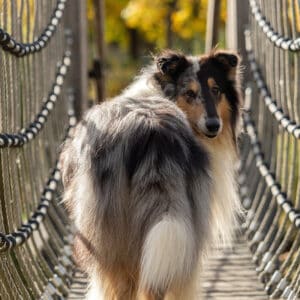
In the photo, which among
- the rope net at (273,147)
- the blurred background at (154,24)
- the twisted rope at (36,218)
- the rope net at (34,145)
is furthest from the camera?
the blurred background at (154,24)

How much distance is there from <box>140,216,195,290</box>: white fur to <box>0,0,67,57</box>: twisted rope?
4.21ft

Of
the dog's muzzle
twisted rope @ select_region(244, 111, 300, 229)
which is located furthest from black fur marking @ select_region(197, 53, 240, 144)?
twisted rope @ select_region(244, 111, 300, 229)

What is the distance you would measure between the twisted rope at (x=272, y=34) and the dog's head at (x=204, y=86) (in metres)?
0.34

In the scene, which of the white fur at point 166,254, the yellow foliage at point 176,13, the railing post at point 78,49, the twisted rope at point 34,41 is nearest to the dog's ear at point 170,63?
the twisted rope at point 34,41

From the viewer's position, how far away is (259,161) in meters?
6.92

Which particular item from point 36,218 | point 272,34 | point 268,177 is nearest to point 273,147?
point 268,177

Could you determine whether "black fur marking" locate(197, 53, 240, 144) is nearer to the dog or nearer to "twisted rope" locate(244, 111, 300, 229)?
"twisted rope" locate(244, 111, 300, 229)

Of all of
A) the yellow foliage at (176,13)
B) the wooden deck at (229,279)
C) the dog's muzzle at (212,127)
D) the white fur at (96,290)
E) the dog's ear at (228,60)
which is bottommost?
the wooden deck at (229,279)

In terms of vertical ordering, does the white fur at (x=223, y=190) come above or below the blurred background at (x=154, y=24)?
below

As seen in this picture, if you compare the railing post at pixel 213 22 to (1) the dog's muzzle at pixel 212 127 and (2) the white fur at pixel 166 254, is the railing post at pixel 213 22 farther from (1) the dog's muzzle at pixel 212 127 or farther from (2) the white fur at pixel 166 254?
(2) the white fur at pixel 166 254

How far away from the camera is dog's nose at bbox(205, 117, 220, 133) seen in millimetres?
5398

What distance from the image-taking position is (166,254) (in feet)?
12.5

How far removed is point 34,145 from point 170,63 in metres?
1.02

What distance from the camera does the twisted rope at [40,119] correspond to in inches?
189
